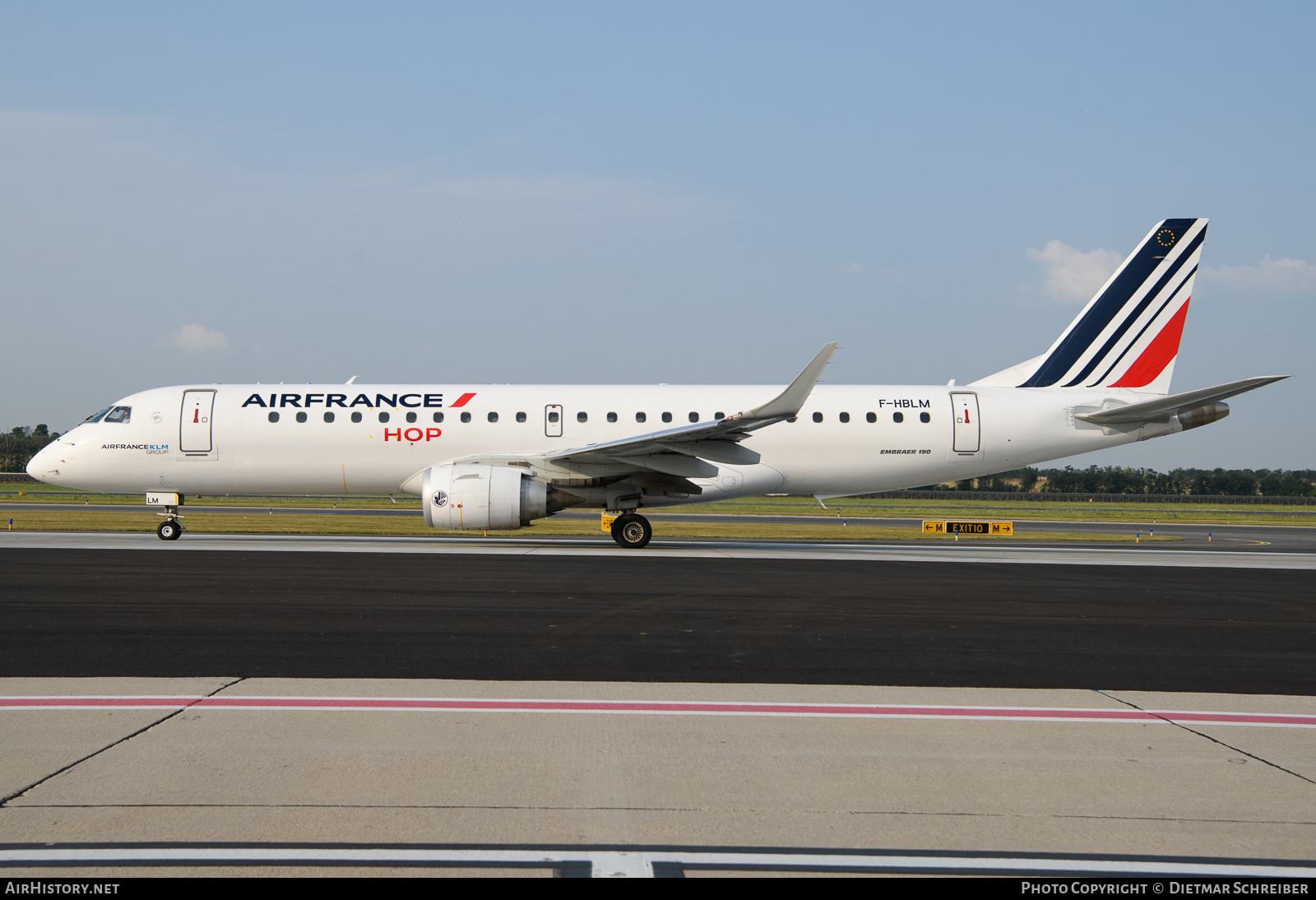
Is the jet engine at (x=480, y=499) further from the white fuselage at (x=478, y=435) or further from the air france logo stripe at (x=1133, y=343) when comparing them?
the air france logo stripe at (x=1133, y=343)

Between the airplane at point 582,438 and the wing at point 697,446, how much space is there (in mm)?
72

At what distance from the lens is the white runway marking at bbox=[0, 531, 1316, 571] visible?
61.2 ft

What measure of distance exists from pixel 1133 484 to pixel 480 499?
10201cm

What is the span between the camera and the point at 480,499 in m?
18.5

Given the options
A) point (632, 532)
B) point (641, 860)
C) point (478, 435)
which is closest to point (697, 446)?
point (632, 532)

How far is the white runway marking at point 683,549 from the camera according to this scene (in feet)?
61.2

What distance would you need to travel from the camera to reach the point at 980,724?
6125 millimetres

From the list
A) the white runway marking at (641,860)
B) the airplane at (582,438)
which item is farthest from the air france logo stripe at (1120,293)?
the white runway marking at (641,860)

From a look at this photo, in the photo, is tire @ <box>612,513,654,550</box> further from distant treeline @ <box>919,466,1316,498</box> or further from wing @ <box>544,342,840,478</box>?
distant treeline @ <box>919,466,1316,498</box>

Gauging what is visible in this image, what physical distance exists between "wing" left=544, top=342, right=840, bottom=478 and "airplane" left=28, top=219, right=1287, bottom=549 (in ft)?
0.24

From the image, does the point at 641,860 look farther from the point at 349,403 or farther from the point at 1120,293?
the point at 1120,293

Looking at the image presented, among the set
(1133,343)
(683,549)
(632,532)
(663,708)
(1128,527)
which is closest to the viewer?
(663,708)

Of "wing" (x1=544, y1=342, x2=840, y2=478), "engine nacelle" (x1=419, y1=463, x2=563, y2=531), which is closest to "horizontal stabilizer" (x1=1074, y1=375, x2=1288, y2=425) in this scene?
"wing" (x1=544, y1=342, x2=840, y2=478)
